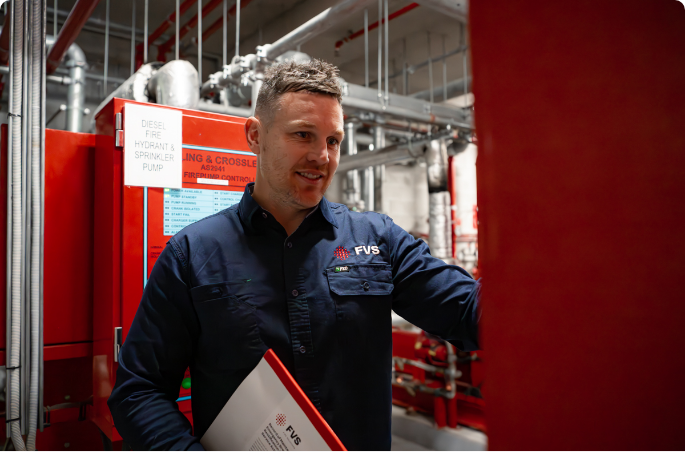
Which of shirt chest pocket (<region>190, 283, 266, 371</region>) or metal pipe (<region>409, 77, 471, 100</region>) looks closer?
shirt chest pocket (<region>190, 283, 266, 371</region>)

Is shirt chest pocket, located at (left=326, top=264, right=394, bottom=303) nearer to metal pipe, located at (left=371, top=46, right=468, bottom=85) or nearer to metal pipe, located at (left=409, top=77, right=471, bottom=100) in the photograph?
metal pipe, located at (left=371, top=46, right=468, bottom=85)

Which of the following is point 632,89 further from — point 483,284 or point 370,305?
point 370,305

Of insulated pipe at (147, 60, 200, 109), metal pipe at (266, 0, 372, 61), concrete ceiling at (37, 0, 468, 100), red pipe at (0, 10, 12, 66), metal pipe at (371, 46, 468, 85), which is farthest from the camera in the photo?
metal pipe at (371, 46, 468, 85)

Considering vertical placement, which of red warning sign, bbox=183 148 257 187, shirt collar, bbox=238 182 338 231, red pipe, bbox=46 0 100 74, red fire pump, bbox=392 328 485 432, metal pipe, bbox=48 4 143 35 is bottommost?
red fire pump, bbox=392 328 485 432

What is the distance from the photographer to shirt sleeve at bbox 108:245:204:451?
0.88m

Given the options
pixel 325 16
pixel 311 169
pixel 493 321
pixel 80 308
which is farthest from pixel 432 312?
pixel 325 16

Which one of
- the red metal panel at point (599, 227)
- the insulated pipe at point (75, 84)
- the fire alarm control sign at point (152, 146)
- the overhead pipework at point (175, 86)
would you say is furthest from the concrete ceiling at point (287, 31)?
the red metal panel at point (599, 227)

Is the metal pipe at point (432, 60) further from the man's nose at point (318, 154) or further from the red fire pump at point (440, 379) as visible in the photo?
the man's nose at point (318, 154)

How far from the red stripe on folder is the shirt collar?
455 mm

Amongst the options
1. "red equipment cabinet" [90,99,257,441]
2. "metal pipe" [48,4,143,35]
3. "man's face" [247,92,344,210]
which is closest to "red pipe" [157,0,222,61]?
"metal pipe" [48,4,143,35]

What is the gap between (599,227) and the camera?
29 centimetres

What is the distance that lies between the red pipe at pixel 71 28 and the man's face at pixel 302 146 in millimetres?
1657

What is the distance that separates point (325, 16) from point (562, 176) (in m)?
2.17

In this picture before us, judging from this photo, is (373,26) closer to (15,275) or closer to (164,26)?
(164,26)
